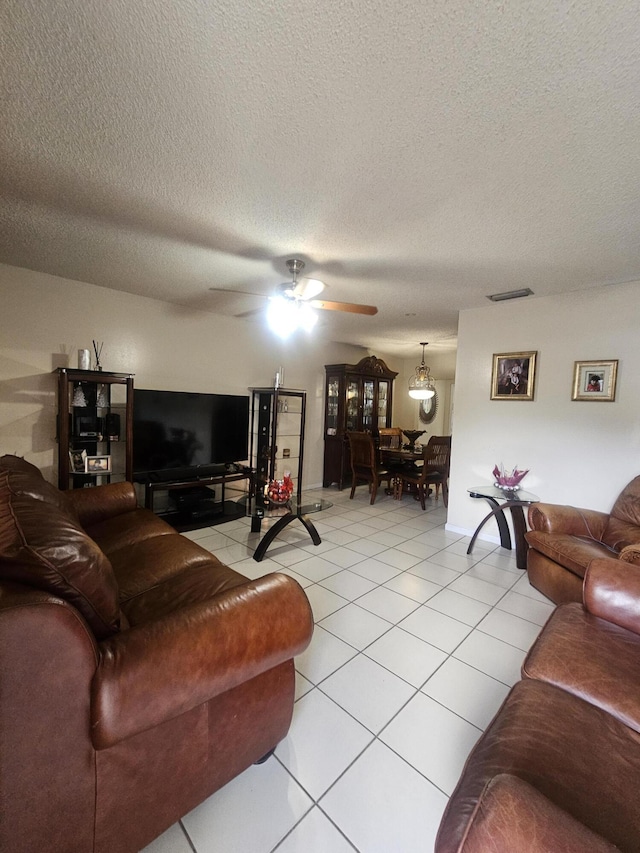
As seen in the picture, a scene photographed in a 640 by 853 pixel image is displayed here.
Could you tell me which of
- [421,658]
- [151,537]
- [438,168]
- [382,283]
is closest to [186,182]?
[438,168]

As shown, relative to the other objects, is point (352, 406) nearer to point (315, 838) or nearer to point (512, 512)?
point (512, 512)

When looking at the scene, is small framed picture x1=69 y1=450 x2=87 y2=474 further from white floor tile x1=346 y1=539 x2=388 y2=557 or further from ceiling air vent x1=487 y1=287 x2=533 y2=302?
ceiling air vent x1=487 y1=287 x2=533 y2=302

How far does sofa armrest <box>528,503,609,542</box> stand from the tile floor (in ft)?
1.68

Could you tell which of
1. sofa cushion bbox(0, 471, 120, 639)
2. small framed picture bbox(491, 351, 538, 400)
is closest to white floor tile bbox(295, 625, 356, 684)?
sofa cushion bbox(0, 471, 120, 639)

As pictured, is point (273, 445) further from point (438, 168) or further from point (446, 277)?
point (438, 168)

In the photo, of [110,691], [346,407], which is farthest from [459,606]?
[346,407]

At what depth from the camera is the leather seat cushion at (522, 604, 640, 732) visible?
1.05 meters

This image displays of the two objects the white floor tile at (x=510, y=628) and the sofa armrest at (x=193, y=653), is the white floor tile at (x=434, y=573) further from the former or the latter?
the sofa armrest at (x=193, y=653)

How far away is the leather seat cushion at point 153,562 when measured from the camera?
164 centimetres

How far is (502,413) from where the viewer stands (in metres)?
3.49

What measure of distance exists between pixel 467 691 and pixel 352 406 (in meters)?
4.33

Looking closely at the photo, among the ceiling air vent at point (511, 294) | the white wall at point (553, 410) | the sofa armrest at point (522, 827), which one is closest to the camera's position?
the sofa armrest at point (522, 827)

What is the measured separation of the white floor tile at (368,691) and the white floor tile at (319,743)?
0.05 meters

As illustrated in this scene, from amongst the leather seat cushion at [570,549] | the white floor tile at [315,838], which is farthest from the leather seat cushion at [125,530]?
the leather seat cushion at [570,549]
